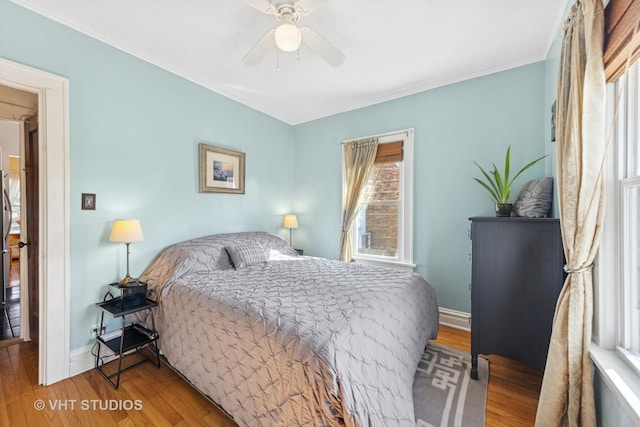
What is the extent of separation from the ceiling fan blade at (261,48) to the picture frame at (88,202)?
164 cm

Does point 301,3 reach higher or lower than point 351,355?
higher

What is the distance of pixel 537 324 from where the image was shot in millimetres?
1788

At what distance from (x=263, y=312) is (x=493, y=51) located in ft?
9.56

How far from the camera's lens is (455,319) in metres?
2.90

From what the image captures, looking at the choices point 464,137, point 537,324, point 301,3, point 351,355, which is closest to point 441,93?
point 464,137

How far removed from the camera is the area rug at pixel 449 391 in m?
1.62

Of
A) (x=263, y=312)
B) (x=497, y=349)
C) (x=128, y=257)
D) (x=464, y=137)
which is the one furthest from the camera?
(x=464, y=137)

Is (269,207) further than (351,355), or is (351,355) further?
(269,207)

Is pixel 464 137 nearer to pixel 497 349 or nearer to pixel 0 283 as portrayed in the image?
pixel 497 349

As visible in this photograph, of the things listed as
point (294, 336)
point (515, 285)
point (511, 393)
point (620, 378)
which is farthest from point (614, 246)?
point (294, 336)

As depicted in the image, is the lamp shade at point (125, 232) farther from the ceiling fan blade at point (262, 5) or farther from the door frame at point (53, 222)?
the ceiling fan blade at point (262, 5)

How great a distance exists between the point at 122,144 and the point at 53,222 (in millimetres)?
811

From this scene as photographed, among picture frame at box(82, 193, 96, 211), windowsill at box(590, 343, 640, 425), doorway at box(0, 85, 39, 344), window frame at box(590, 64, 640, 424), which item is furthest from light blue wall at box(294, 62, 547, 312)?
doorway at box(0, 85, 39, 344)

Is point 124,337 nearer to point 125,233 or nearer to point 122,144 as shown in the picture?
point 125,233
